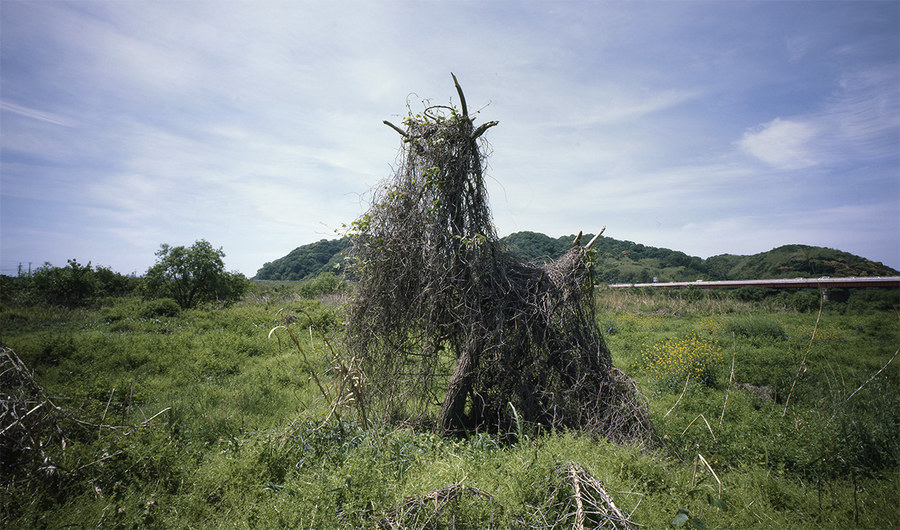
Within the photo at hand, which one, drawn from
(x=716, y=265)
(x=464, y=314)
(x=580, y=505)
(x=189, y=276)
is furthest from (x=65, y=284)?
(x=716, y=265)

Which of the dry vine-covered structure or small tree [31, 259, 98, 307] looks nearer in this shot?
the dry vine-covered structure

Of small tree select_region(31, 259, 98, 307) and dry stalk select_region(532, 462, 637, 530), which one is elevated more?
small tree select_region(31, 259, 98, 307)

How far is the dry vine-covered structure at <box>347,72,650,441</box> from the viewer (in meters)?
4.69

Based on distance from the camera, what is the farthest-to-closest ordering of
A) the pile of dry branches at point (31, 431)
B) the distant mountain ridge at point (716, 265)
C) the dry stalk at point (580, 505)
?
the distant mountain ridge at point (716, 265) → the pile of dry branches at point (31, 431) → the dry stalk at point (580, 505)

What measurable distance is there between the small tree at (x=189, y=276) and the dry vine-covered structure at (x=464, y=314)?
20.6m

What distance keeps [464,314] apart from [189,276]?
72.6 feet

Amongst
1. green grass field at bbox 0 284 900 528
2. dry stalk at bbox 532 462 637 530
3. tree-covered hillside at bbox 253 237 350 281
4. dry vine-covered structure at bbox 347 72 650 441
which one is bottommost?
green grass field at bbox 0 284 900 528

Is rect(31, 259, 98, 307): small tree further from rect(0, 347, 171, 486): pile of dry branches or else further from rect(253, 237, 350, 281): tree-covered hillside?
rect(0, 347, 171, 486): pile of dry branches

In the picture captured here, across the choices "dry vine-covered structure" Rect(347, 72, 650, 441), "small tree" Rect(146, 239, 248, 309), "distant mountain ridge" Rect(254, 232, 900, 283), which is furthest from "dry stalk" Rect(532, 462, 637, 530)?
"distant mountain ridge" Rect(254, 232, 900, 283)

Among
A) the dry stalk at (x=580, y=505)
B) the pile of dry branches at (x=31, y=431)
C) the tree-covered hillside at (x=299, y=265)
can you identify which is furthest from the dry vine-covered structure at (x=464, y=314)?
the tree-covered hillside at (x=299, y=265)

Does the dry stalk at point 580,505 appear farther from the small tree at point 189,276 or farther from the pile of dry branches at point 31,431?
the small tree at point 189,276

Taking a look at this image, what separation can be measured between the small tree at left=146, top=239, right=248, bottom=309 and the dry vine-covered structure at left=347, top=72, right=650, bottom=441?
2060cm

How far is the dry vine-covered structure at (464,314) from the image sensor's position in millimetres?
4688

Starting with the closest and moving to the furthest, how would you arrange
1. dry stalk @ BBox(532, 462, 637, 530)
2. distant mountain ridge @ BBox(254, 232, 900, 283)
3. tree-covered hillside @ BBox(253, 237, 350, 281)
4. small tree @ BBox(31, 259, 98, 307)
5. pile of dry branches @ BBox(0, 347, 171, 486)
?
dry stalk @ BBox(532, 462, 637, 530) → pile of dry branches @ BBox(0, 347, 171, 486) → small tree @ BBox(31, 259, 98, 307) → distant mountain ridge @ BBox(254, 232, 900, 283) → tree-covered hillside @ BBox(253, 237, 350, 281)
